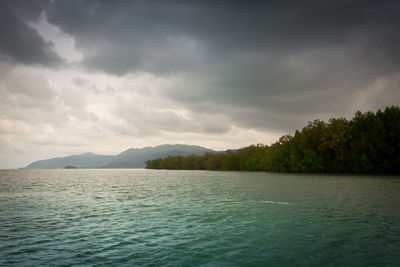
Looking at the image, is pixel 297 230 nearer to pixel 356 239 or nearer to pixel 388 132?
pixel 356 239

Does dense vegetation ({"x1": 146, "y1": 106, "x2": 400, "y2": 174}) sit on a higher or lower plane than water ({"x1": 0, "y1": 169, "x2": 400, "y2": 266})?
higher

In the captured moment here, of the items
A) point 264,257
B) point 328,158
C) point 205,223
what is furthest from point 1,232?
point 328,158

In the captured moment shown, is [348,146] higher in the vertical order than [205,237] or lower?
higher

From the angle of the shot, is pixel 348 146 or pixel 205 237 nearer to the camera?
pixel 205 237

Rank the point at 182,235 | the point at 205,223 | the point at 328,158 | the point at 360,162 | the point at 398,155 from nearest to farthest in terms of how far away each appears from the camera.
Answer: the point at 182,235 < the point at 205,223 < the point at 398,155 < the point at 360,162 < the point at 328,158

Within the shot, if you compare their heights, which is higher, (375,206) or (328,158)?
(328,158)

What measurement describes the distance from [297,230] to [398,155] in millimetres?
110984

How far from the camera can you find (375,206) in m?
30.1

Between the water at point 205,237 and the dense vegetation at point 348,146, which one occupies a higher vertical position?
the dense vegetation at point 348,146

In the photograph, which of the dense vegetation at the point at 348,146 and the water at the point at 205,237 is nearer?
the water at the point at 205,237

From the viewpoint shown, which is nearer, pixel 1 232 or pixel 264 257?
pixel 264 257

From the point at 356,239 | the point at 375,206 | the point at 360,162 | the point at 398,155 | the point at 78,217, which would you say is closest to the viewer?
the point at 356,239

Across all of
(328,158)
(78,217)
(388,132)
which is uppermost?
(388,132)

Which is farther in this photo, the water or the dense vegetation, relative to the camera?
the dense vegetation
